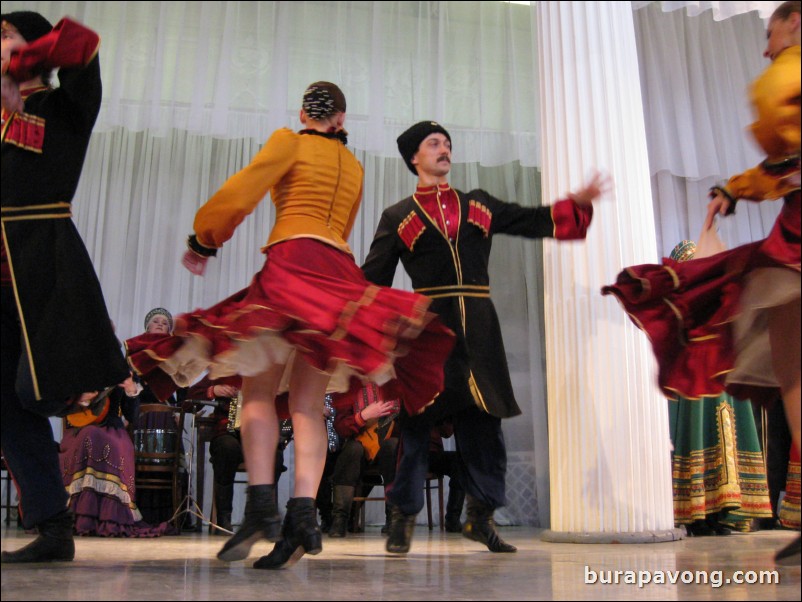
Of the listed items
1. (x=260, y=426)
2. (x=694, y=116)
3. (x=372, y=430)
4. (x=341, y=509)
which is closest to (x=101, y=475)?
(x=341, y=509)

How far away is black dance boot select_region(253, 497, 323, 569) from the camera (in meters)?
2.19

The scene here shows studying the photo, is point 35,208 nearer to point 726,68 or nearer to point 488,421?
point 488,421

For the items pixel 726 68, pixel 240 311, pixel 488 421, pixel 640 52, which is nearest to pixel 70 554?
pixel 240 311

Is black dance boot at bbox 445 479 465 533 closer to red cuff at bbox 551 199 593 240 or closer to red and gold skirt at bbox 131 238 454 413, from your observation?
red cuff at bbox 551 199 593 240

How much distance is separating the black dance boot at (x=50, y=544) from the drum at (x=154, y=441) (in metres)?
3.01

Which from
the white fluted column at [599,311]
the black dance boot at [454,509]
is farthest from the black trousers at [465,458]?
the black dance boot at [454,509]

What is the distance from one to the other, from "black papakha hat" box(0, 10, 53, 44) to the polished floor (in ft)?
4.26

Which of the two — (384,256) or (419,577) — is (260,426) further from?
(384,256)

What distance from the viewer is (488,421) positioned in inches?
117

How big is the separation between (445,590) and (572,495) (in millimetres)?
2048

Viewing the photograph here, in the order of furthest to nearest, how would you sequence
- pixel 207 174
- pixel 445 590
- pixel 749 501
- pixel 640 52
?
pixel 640 52, pixel 207 174, pixel 749 501, pixel 445 590

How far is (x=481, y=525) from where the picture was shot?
116 inches

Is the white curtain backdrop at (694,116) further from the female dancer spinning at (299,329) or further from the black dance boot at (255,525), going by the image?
the black dance boot at (255,525)

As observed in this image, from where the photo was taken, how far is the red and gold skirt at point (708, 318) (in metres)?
2.13
